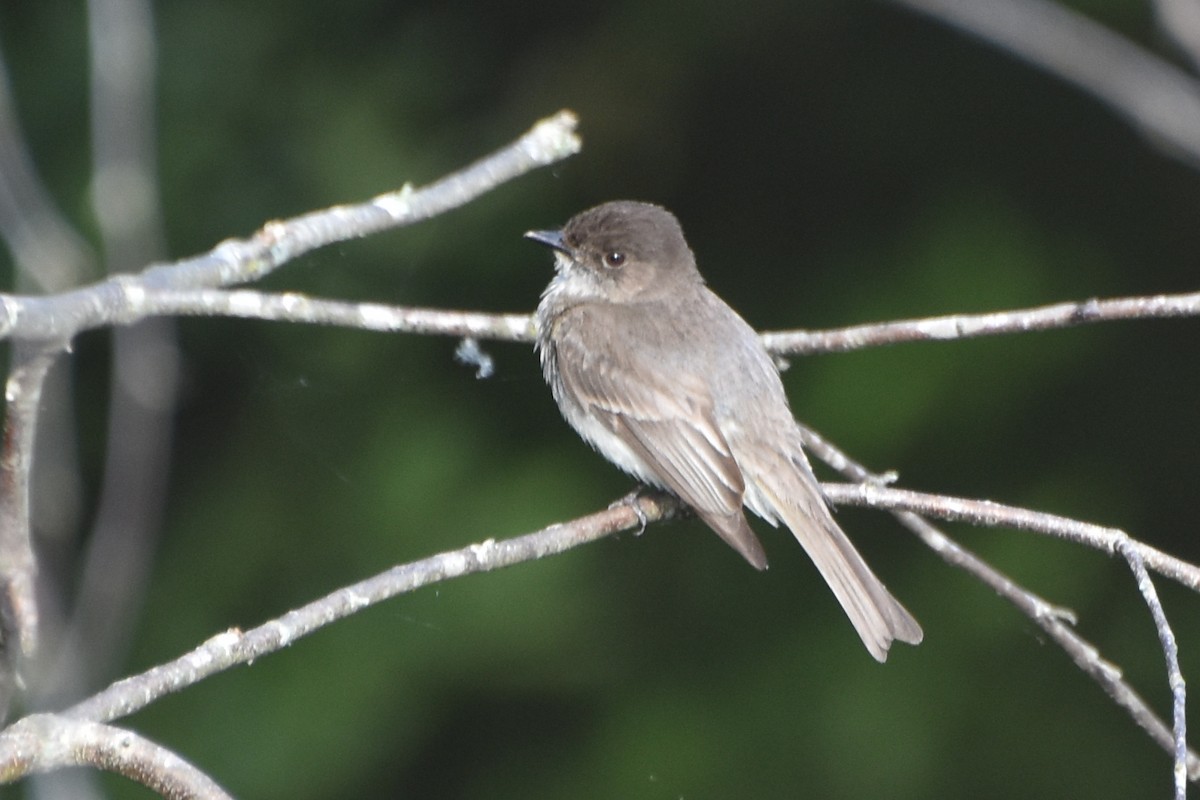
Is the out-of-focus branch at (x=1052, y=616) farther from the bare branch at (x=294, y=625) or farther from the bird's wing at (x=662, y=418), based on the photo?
the bare branch at (x=294, y=625)

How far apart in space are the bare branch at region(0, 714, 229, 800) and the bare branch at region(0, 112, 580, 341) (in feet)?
1.77

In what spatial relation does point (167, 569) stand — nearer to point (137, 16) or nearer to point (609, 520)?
point (137, 16)

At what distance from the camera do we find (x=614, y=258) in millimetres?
4387

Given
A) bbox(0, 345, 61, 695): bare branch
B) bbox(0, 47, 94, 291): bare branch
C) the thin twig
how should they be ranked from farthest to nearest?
1. bbox(0, 47, 94, 291): bare branch
2. the thin twig
3. bbox(0, 345, 61, 695): bare branch

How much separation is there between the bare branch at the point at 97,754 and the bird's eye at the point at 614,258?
2660 mm

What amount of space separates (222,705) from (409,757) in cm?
67

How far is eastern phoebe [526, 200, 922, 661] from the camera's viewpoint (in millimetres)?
3645

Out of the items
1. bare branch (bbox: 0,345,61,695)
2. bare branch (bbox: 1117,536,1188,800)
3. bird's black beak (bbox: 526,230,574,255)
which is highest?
bird's black beak (bbox: 526,230,574,255)

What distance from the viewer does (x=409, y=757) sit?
497cm

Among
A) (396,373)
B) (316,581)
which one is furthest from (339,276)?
(316,581)

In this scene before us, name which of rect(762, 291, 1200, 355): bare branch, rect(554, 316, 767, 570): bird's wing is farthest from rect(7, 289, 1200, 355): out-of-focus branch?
rect(554, 316, 767, 570): bird's wing

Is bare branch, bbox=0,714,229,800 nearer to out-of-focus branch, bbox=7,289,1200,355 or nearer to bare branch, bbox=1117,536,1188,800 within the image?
out-of-focus branch, bbox=7,289,1200,355

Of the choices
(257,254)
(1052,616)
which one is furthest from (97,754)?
(1052,616)

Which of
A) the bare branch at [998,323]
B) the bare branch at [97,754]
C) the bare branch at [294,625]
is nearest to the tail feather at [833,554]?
the bare branch at [998,323]
